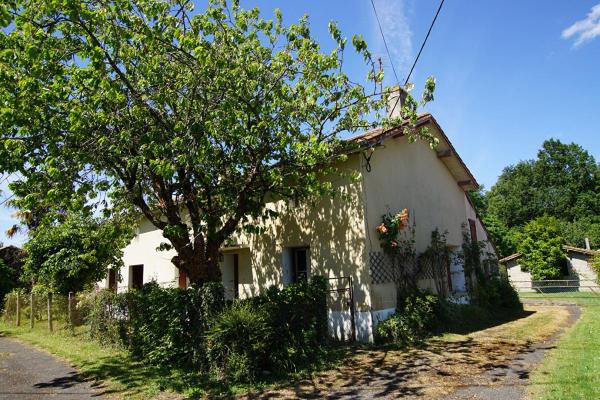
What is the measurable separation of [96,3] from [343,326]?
29.2 feet

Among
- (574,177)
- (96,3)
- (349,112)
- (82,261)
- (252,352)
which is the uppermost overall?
(574,177)

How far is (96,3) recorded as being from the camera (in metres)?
7.64

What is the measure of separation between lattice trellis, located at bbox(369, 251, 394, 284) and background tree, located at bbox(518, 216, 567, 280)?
3058 cm

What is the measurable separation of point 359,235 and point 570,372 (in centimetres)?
533

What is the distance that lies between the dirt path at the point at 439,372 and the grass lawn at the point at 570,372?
0.77 ft

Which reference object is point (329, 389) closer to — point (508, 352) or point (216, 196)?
point (508, 352)

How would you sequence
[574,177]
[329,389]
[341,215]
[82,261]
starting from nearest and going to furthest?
[329,389]
[341,215]
[82,261]
[574,177]

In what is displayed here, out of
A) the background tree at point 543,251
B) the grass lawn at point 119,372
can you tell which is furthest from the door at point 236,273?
the background tree at point 543,251

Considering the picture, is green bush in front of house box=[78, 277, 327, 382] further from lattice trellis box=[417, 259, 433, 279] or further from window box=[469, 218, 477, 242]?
window box=[469, 218, 477, 242]

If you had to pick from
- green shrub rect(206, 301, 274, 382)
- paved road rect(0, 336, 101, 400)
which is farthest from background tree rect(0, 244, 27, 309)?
green shrub rect(206, 301, 274, 382)

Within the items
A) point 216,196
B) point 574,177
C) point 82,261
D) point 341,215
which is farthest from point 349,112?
point 574,177

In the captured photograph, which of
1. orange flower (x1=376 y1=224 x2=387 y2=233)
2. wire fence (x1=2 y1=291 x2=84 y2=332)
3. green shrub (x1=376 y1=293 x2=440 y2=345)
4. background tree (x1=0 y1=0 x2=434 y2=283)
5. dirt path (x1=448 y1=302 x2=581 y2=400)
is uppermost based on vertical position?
background tree (x1=0 y1=0 x2=434 y2=283)

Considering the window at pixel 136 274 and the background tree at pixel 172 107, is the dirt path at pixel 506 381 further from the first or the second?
the window at pixel 136 274

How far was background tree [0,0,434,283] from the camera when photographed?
7.41m
